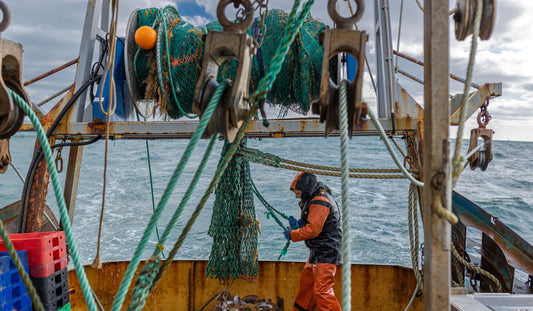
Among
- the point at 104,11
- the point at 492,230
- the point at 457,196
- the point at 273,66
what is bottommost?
the point at 492,230

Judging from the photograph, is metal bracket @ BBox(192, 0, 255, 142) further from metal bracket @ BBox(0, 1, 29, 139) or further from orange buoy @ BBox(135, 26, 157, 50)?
orange buoy @ BBox(135, 26, 157, 50)

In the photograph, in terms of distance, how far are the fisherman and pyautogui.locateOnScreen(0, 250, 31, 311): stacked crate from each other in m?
2.53

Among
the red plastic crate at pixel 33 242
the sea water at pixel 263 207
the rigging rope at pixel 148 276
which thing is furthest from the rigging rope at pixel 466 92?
the sea water at pixel 263 207

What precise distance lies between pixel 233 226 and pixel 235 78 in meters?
2.75

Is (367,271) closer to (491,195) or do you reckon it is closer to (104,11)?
(104,11)

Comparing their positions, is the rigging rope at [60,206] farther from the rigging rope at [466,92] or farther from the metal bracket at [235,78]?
the rigging rope at [466,92]

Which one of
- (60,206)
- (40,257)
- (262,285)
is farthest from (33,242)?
(262,285)

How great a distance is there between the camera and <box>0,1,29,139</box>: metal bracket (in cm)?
139

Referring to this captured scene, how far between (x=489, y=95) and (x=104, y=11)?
12.7ft

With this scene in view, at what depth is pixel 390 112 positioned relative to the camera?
336cm

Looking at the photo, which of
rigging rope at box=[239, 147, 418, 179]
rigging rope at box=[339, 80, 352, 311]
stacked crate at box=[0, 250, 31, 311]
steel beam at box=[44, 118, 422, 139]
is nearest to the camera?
rigging rope at box=[339, 80, 352, 311]

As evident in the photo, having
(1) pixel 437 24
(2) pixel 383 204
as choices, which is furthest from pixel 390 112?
(2) pixel 383 204

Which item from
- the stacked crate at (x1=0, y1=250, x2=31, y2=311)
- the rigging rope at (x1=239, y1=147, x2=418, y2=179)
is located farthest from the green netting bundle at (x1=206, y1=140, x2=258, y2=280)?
the stacked crate at (x1=0, y1=250, x2=31, y2=311)

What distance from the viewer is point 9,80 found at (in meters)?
1.49
